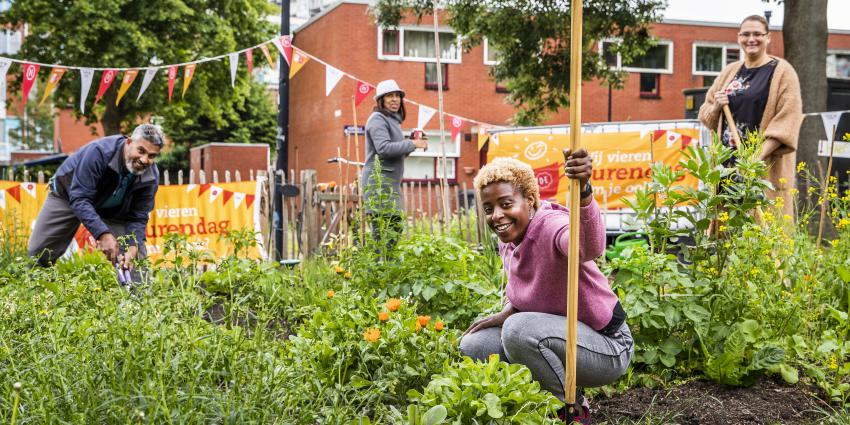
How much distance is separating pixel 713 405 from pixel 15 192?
26.9 ft

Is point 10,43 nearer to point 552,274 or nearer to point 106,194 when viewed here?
point 106,194

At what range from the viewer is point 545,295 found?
3.35m

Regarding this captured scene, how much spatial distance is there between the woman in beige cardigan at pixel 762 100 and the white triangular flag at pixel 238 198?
19.0 ft

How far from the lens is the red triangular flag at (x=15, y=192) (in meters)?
9.37

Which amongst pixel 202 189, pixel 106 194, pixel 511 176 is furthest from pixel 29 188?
pixel 511 176

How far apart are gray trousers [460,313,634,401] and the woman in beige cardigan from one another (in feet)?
8.62

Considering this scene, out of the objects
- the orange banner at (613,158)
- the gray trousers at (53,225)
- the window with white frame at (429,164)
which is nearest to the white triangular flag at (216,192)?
the orange banner at (613,158)

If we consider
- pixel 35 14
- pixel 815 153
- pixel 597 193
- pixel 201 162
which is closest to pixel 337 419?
pixel 597 193

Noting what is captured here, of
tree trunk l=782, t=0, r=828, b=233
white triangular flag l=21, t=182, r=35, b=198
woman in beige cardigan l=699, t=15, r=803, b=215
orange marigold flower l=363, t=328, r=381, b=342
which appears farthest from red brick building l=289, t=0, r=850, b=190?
orange marigold flower l=363, t=328, r=381, b=342

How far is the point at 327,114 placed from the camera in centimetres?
2733

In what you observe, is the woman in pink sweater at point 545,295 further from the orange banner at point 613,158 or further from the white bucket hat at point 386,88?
the orange banner at point 613,158

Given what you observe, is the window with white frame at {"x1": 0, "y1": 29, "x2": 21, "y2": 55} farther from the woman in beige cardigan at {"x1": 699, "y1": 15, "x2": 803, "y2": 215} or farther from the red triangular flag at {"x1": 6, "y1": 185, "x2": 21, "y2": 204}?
the woman in beige cardigan at {"x1": 699, "y1": 15, "x2": 803, "y2": 215}

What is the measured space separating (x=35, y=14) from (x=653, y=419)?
23966 mm

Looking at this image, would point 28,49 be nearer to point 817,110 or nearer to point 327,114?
point 327,114
